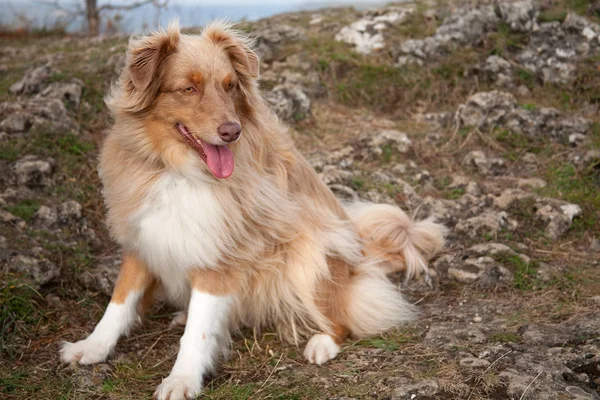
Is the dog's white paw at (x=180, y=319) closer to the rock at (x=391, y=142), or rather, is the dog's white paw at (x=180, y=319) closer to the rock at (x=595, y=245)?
the rock at (x=391, y=142)

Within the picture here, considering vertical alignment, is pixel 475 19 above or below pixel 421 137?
above

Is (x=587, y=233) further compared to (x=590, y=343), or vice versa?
(x=587, y=233)

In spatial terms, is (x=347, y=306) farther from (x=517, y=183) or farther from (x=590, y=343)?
(x=517, y=183)

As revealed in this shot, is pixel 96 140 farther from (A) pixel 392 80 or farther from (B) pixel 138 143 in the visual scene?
(A) pixel 392 80

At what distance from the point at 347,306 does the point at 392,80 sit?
3423mm

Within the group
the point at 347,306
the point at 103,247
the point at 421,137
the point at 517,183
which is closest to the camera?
the point at 347,306

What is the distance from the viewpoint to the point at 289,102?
620 centimetres

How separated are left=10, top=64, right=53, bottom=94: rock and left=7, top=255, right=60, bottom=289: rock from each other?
243 centimetres

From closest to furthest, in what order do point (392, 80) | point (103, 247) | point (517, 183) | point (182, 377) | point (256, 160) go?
point (182, 377) → point (256, 160) → point (103, 247) → point (517, 183) → point (392, 80)

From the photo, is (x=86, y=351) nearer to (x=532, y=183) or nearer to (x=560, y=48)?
(x=532, y=183)

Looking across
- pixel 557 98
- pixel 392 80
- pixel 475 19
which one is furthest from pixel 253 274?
pixel 475 19

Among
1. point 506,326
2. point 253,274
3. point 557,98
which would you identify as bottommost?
point 506,326

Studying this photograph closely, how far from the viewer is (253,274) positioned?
378cm

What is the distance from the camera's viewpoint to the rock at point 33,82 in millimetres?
6012
